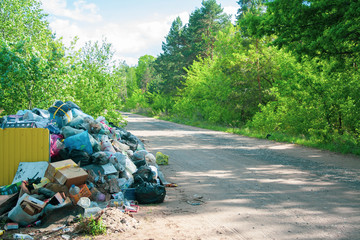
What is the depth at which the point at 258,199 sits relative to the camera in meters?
5.96

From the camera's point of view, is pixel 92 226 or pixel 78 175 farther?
pixel 78 175

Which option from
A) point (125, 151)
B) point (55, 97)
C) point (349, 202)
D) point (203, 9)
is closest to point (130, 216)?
point (125, 151)

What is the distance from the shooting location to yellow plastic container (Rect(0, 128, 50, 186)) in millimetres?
6227

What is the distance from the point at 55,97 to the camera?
32.8ft

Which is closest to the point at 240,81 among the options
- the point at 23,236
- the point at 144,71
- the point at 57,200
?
the point at 57,200

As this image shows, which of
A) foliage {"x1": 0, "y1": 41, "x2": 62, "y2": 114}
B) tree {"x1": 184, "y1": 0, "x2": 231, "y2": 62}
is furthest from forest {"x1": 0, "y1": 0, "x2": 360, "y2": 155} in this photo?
tree {"x1": 184, "y1": 0, "x2": 231, "y2": 62}

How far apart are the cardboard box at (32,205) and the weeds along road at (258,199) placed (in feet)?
5.38

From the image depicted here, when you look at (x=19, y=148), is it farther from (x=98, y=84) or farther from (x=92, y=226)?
→ (x=98, y=84)

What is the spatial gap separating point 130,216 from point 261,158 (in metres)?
6.52

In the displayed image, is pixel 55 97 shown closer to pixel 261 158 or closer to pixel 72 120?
pixel 72 120

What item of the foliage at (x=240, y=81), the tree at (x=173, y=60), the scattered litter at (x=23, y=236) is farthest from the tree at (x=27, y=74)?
the tree at (x=173, y=60)

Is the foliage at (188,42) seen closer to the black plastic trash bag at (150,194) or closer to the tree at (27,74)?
the tree at (27,74)

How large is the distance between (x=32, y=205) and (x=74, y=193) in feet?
2.45

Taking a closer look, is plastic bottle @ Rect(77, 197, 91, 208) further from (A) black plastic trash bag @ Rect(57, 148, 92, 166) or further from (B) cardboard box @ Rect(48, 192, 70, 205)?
(A) black plastic trash bag @ Rect(57, 148, 92, 166)
